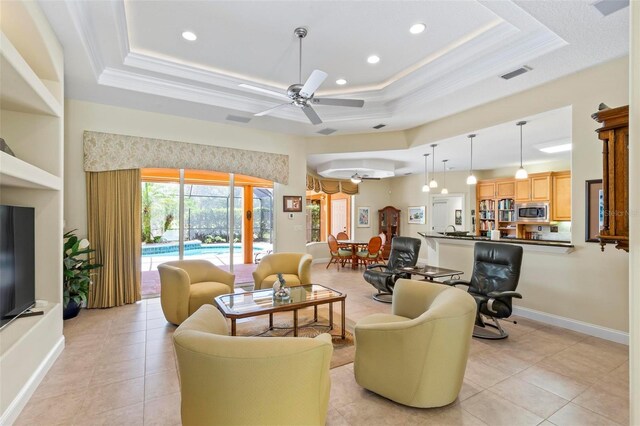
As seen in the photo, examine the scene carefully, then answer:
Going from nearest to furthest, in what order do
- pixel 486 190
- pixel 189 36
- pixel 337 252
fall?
pixel 189 36, pixel 337 252, pixel 486 190

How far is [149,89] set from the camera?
420 cm

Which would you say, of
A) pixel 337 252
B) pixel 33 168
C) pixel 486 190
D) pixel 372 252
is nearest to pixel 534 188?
pixel 486 190

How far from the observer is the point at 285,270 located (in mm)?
4953

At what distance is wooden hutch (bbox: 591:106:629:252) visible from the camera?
5.88 feet

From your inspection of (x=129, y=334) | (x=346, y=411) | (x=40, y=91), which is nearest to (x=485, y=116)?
(x=346, y=411)

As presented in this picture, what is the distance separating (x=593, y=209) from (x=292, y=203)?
4.64 meters

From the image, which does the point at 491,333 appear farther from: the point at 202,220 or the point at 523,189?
the point at 523,189

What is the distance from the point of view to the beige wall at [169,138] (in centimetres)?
446

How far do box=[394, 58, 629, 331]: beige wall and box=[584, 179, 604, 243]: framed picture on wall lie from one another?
0.20ft

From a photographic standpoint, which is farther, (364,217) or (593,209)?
(364,217)

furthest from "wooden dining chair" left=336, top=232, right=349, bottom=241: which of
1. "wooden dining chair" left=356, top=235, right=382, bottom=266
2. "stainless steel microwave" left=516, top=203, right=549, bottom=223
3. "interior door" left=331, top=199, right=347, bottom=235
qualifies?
"stainless steel microwave" left=516, top=203, right=549, bottom=223

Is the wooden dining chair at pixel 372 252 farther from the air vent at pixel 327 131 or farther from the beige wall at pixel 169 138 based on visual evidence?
the air vent at pixel 327 131

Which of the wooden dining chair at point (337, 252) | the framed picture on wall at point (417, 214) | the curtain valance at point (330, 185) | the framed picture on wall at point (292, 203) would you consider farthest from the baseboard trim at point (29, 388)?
the framed picture on wall at point (417, 214)

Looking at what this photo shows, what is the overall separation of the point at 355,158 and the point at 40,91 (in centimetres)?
575
